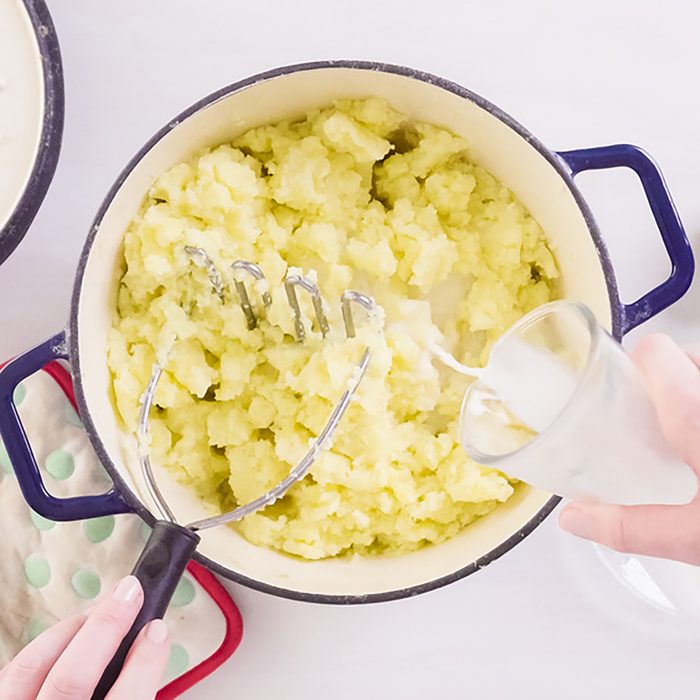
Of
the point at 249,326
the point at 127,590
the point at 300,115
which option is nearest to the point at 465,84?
the point at 300,115

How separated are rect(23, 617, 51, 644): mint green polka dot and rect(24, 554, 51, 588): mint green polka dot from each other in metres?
0.03

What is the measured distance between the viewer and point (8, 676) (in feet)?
2.36

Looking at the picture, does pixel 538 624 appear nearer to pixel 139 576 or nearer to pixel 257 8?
pixel 139 576

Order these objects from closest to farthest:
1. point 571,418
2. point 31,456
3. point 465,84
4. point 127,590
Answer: point 571,418 < point 127,590 < point 31,456 < point 465,84

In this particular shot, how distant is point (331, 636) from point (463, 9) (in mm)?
604

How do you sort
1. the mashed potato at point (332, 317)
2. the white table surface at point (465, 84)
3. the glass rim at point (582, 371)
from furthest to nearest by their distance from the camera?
the white table surface at point (465, 84) < the mashed potato at point (332, 317) < the glass rim at point (582, 371)

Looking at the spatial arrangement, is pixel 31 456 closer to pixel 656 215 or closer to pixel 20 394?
pixel 20 394

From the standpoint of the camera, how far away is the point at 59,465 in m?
0.91

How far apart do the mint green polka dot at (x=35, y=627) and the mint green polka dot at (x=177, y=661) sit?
12 cm

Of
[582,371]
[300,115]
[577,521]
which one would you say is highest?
[300,115]

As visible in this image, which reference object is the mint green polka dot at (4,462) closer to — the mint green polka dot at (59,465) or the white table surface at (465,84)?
the mint green polka dot at (59,465)

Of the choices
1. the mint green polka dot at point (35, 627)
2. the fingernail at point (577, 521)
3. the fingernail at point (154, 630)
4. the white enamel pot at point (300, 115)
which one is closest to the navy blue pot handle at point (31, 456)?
the white enamel pot at point (300, 115)

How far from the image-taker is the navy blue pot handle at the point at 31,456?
73 centimetres

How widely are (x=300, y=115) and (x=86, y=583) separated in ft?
1.59
